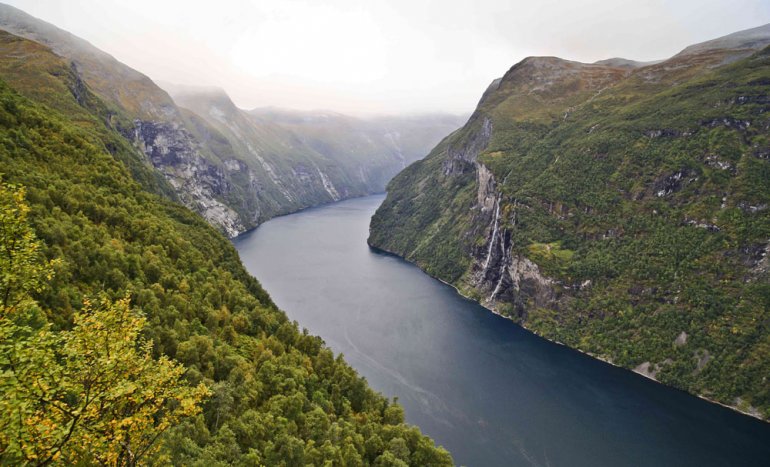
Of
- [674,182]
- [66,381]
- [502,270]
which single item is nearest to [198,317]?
[66,381]

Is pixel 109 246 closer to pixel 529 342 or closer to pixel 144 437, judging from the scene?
pixel 144 437

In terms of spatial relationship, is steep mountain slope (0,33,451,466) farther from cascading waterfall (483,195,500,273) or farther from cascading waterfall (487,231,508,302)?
cascading waterfall (483,195,500,273)

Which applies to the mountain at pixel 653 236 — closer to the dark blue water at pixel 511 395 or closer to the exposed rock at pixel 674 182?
the exposed rock at pixel 674 182

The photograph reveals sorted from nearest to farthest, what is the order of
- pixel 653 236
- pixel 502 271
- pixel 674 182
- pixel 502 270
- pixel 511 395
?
pixel 511 395 < pixel 653 236 < pixel 674 182 < pixel 502 271 < pixel 502 270

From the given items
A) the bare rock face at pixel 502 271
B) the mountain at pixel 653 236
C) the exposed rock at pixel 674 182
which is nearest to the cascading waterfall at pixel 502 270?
the bare rock face at pixel 502 271

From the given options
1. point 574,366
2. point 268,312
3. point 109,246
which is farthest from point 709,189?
point 109,246

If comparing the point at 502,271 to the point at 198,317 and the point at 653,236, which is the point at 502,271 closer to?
the point at 653,236
